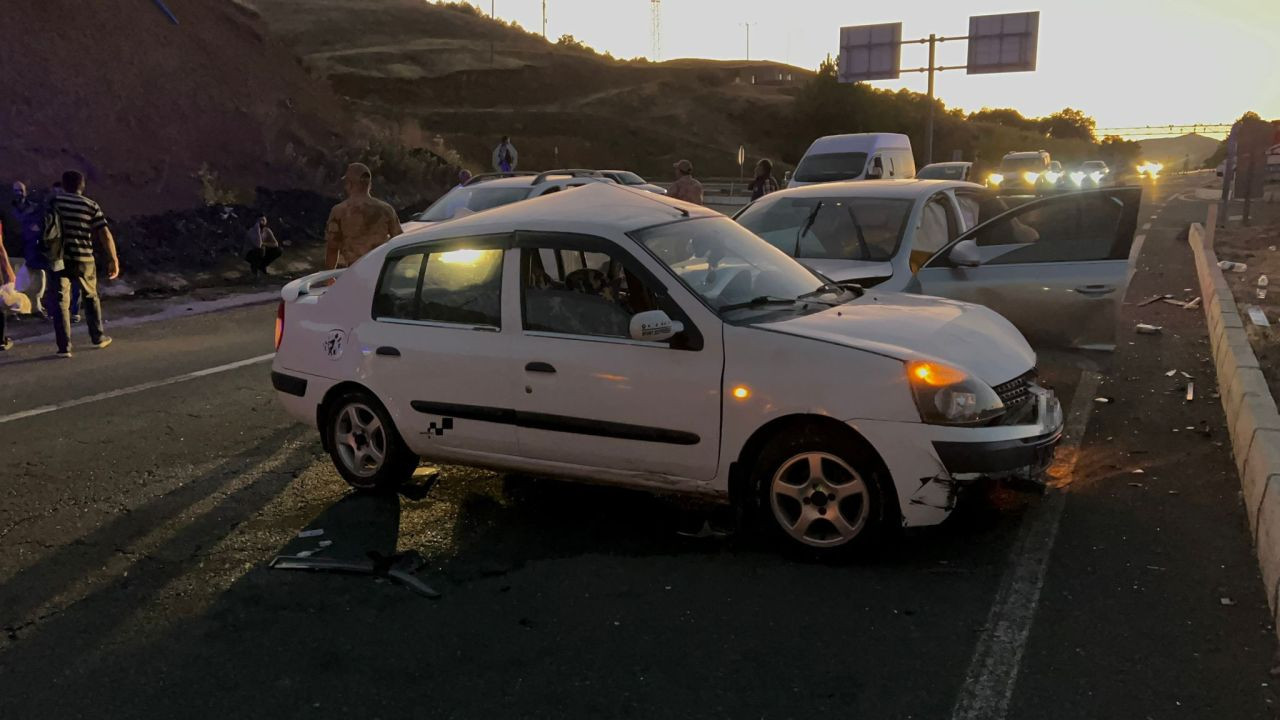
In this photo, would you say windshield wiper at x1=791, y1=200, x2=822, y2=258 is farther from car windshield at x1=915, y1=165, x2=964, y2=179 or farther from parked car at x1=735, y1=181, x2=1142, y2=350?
car windshield at x1=915, y1=165, x2=964, y2=179

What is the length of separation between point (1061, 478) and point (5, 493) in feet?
19.4

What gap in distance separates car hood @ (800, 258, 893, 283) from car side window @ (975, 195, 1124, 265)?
0.70 m

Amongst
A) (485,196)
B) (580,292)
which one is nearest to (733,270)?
(580,292)

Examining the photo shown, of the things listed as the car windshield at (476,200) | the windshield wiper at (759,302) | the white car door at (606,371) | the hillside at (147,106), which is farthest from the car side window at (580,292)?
the hillside at (147,106)

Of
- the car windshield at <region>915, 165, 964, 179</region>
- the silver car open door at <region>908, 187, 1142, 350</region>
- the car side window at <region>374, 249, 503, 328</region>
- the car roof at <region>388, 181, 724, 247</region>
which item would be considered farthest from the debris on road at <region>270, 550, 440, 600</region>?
the car windshield at <region>915, 165, 964, 179</region>

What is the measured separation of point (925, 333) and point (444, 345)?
2.38 meters

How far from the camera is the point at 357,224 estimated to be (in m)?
8.00

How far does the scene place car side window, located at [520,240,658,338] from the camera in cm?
485

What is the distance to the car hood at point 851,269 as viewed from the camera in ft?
24.0

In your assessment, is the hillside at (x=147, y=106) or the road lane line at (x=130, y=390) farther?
the hillside at (x=147, y=106)

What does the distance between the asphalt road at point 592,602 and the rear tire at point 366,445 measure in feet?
0.52

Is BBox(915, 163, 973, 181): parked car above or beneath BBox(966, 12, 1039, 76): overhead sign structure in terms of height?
beneath

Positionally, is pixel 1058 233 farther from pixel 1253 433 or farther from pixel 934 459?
pixel 934 459

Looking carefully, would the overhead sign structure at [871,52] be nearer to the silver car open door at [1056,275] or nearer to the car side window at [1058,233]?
the car side window at [1058,233]
